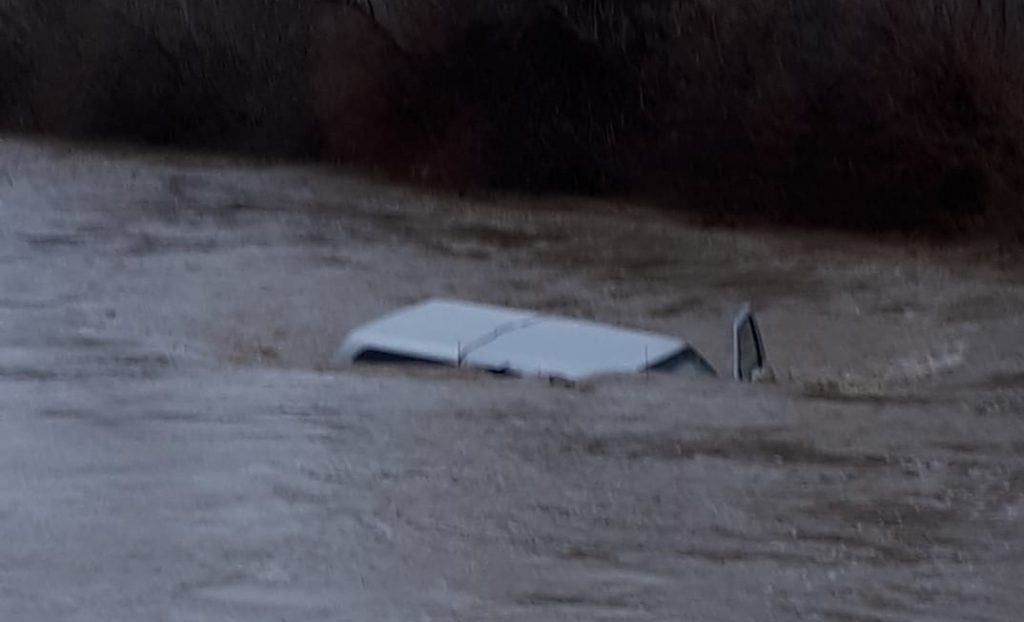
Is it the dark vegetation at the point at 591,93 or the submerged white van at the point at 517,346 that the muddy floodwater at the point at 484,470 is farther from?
the dark vegetation at the point at 591,93

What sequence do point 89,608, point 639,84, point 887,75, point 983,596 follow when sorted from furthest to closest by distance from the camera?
point 639,84 → point 887,75 → point 983,596 → point 89,608

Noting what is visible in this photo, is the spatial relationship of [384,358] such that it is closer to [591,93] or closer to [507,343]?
[507,343]

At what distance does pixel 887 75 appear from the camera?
2342 cm

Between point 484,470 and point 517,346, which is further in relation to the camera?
point 517,346

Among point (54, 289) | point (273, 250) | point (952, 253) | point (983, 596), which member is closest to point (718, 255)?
point (952, 253)

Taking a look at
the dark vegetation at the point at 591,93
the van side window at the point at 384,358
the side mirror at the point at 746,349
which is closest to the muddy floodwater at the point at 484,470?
the van side window at the point at 384,358

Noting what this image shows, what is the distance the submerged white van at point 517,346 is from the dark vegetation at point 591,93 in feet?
43.3

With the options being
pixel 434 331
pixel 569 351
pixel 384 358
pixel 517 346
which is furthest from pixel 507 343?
pixel 384 358

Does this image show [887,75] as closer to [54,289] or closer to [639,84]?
[639,84]

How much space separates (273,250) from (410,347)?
31.0ft

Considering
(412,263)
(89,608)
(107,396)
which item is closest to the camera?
(89,608)

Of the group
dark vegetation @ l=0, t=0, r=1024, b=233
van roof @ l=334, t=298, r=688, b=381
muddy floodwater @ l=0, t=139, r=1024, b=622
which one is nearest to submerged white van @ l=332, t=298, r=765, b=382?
van roof @ l=334, t=298, r=688, b=381

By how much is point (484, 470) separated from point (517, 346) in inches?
71.8

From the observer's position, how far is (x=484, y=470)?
8086mm
